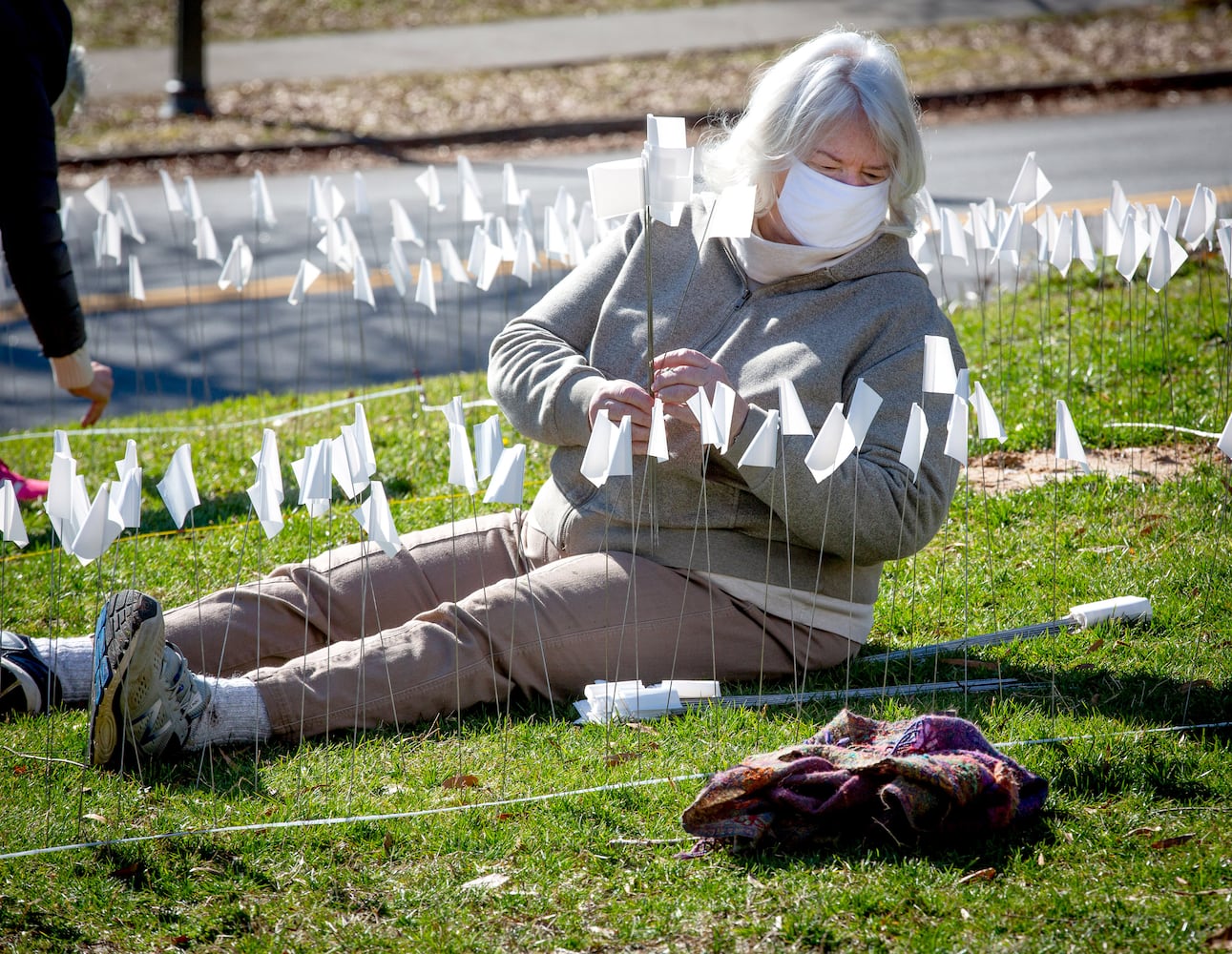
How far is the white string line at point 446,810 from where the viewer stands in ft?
7.81

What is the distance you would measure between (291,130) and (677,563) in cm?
892

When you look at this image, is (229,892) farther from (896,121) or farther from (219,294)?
(219,294)

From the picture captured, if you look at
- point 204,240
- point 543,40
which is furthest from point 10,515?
point 543,40

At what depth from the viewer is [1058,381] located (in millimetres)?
4727

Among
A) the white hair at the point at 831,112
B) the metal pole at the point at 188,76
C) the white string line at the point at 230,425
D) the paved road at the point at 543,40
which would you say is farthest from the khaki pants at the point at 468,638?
the paved road at the point at 543,40

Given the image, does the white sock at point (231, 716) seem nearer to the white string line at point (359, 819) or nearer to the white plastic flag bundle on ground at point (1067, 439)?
the white string line at point (359, 819)

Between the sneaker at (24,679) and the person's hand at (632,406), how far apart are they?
135cm

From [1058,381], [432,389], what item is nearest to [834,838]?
[1058,381]

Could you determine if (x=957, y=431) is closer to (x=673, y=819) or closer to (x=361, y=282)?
(x=673, y=819)

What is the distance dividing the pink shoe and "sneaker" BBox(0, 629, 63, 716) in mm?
1523

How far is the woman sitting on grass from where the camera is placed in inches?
108

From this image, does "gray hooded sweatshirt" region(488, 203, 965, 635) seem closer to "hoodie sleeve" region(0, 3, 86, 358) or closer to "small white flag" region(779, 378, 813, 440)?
"small white flag" region(779, 378, 813, 440)

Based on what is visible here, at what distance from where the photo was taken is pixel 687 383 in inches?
107

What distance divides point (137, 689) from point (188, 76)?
9.90 metres
